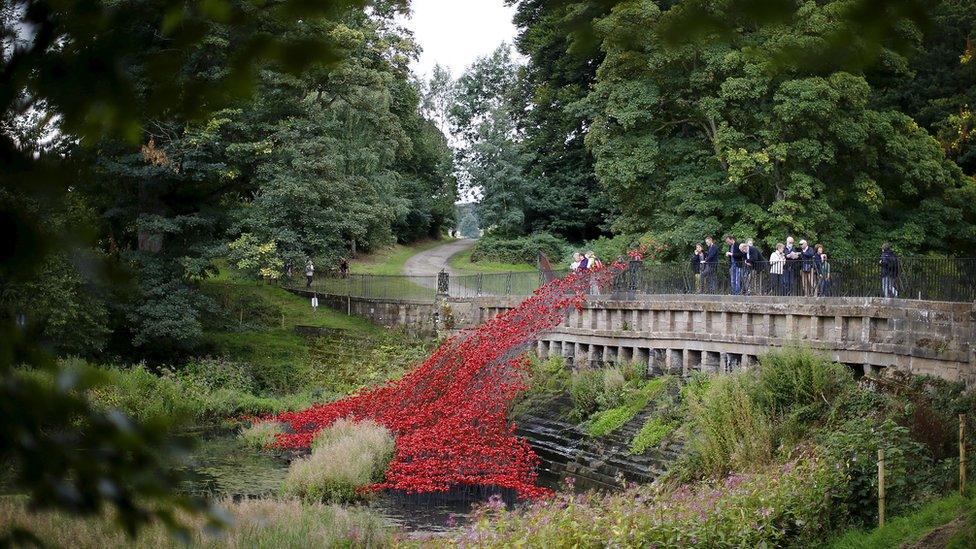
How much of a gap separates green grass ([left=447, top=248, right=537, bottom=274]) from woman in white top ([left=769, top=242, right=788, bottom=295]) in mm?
27893

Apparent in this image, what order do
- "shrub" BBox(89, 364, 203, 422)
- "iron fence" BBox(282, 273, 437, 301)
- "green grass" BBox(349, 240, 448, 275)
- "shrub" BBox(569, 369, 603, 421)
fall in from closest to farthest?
1. "shrub" BBox(569, 369, 603, 421)
2. "shrub" BBox(89, 364, 203, 422)
3. "iron fence" BBox(282, 273, 437, 301)
4. "green grass" BBox(349, 240, 448, 275)

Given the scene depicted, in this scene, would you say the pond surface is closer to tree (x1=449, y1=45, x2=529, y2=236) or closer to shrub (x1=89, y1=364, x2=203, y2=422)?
shrub (x1=89, y1=364, x2=203, y2=422)

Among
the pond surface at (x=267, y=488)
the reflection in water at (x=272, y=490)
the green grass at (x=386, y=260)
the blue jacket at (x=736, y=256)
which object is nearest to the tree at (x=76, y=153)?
the pond surface at (x=267, y=488)

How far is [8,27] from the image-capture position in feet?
6.79

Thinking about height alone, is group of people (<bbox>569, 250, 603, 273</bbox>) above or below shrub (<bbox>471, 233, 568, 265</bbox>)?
below

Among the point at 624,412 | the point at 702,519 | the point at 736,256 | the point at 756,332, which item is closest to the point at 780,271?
the point at 756,332

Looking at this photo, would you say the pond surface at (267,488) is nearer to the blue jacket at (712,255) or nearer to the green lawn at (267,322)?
the blue jacket at (712,255)

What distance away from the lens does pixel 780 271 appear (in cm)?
2134

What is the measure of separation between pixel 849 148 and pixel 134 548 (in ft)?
81.6

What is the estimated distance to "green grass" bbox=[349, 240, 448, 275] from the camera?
55281 millimetres

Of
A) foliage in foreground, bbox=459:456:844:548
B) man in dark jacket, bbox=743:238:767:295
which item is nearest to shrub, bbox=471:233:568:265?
man in dark jacket, bbox=743:238:767:295

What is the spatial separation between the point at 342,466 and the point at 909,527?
10354 millimetres

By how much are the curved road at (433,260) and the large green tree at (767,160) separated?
21255mm

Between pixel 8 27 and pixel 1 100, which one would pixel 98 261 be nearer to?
pixel 1 100
